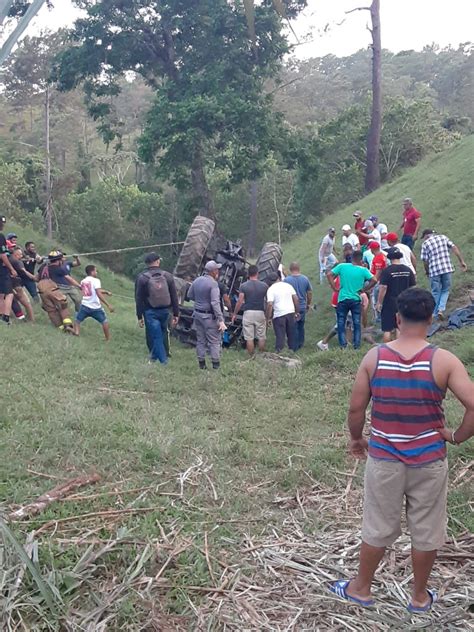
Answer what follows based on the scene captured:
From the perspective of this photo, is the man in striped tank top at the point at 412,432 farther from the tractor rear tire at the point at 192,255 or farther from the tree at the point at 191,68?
the tree at the point at 191,68

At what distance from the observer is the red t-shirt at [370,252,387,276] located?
10992 millimetres

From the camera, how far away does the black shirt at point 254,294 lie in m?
10.4

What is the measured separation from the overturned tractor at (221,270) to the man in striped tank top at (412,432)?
7715 millimetres

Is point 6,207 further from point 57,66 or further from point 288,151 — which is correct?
point 288,151

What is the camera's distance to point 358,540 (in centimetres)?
416

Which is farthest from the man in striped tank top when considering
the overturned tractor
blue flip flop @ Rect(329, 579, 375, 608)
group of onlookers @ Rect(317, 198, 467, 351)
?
the overturned tractor

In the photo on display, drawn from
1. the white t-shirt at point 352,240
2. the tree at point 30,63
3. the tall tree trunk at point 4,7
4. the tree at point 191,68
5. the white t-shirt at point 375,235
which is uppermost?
the tree at point 191,68

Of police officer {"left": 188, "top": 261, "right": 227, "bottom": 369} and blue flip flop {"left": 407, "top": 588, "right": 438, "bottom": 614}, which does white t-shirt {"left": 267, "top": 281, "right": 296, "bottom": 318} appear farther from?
blue flip flop {"left": 407, "top": 588, "right": 438, "bottom": 614}

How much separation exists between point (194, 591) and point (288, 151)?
52.3ft

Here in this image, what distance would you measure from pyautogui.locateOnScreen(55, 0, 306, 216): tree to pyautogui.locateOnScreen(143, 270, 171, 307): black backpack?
25.1 feet

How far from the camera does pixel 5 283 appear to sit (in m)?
10.6

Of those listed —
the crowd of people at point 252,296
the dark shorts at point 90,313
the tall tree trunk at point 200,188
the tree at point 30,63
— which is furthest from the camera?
the tall tree trunk at point 200,188

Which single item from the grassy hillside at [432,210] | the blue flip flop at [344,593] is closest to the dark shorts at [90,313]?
the grassy hillside at [432,210]

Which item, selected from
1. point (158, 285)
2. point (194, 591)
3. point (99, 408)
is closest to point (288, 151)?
point (158, 285)
